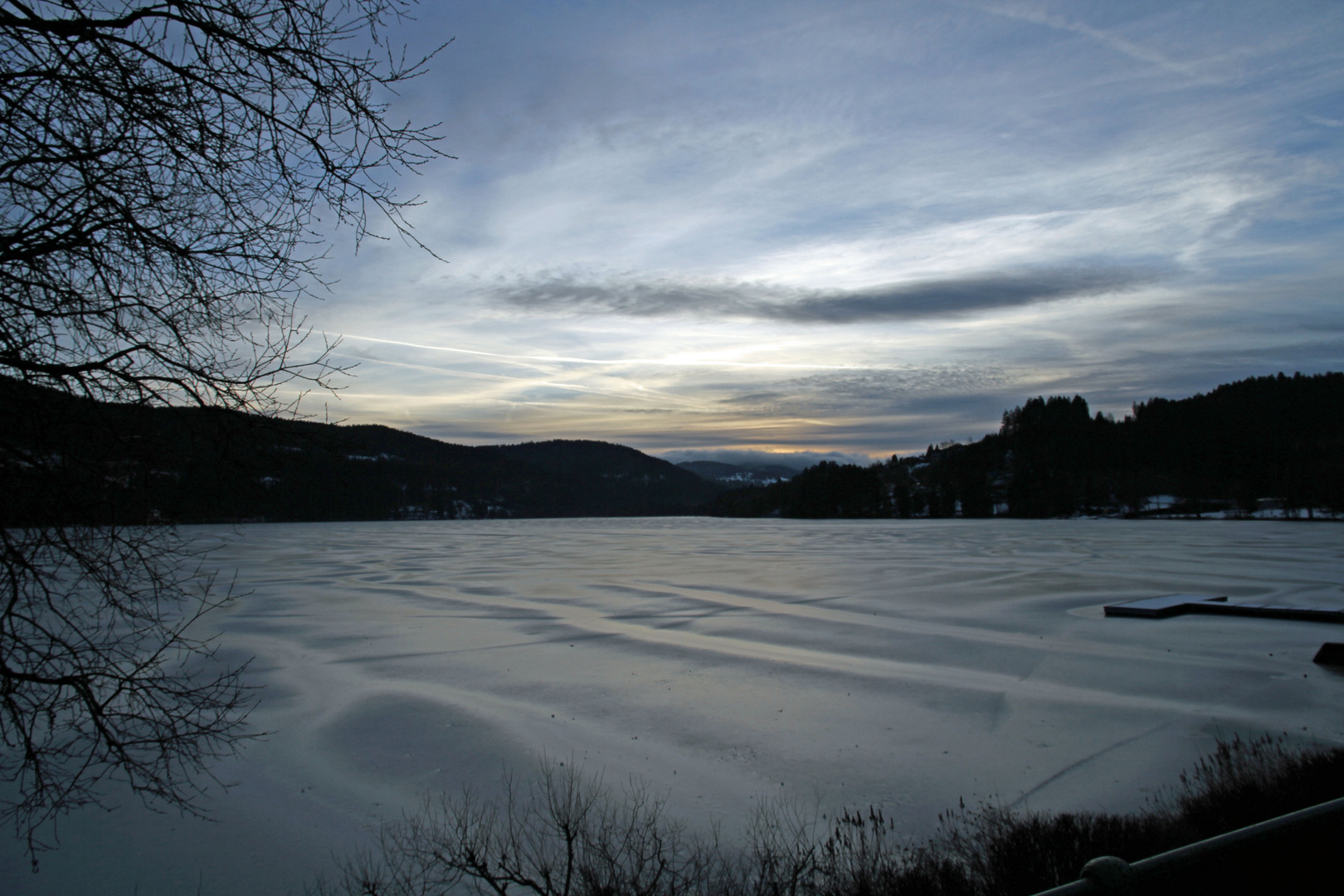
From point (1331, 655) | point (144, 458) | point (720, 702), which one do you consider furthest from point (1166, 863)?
point (1331, 655)

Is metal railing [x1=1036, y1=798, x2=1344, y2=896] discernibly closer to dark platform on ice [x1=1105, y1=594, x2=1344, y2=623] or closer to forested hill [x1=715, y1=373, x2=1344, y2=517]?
dark platform on ice [x1=1105, y1=594, x2=1344, y2=623]

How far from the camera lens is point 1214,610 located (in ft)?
36.9

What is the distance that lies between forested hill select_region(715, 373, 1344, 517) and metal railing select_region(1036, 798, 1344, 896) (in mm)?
79624

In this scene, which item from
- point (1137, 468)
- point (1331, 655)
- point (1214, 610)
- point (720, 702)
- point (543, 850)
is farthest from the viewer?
point (1137, 468)

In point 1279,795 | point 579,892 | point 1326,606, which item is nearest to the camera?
point 579,892

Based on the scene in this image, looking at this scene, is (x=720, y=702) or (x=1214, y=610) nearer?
(x=720, y=702)

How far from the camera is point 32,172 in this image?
118 inches

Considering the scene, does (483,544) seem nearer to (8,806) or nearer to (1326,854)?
(8,806)

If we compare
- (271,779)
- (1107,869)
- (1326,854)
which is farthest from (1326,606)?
(271,779)

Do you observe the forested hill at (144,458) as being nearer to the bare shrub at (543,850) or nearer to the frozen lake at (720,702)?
the bare shrub at (543,850)

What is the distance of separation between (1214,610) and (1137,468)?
8797 centimetres

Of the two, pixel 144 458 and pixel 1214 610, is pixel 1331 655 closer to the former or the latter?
pixel 1214 610

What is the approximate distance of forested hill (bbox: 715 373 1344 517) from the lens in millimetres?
71875

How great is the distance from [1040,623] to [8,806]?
39.1 ft
